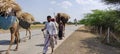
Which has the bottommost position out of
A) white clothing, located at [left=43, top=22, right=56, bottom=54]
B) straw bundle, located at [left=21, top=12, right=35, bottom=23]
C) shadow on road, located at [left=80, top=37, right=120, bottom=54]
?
shadow on road, located at [left=80, top=37, right=120, bottom=54]

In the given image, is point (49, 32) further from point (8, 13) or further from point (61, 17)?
point (61, 17)

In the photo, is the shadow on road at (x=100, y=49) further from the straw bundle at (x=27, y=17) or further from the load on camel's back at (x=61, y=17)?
the straw bundle at (x=27, y=17)

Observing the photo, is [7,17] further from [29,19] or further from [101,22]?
[101,22]

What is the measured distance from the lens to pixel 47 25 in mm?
14781

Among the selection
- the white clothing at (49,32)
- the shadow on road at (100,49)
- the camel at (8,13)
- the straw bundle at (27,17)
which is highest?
the camel at (8,13)

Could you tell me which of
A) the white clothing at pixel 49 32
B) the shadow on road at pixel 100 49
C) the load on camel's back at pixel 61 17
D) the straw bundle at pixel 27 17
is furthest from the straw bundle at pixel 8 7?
the load on camel's back at pixel 61 17

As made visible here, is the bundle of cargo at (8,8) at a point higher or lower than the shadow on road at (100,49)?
higher

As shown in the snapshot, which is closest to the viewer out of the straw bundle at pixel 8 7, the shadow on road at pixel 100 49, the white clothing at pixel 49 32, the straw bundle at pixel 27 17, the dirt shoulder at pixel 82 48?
the straw bundle at pixel 8 7

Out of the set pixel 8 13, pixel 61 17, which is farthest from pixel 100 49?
pixel 8 13

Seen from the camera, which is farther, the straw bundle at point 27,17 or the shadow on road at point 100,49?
the straw bundle at point 27,17

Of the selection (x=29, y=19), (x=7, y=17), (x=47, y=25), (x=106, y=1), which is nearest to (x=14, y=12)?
(x=7, y=17)

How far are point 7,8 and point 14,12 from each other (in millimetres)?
562

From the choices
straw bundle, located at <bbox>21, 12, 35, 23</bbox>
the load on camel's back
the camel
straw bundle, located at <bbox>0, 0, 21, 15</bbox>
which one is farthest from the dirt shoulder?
straw bundle, located at <bbox>0, 0, 21, 15</bbox>

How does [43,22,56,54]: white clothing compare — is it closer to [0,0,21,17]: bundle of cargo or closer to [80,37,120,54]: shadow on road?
[0,0,21,17]: bundle of cargo
